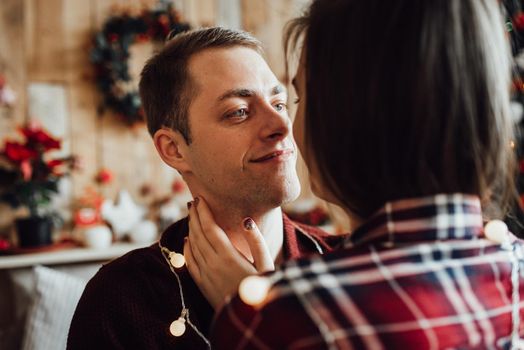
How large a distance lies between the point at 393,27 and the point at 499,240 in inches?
12.6

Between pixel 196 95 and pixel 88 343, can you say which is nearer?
pixel 88 343

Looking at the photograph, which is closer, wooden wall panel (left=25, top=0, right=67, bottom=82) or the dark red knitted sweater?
the dark red knitted sweater

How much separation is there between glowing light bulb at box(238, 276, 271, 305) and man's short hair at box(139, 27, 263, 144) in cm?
76

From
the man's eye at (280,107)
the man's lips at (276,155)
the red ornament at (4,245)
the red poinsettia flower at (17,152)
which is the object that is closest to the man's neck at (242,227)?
the man's lips at (276,155)

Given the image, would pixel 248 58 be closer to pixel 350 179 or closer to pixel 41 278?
pixel 350 179

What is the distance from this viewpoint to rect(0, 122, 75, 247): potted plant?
7.86 ft

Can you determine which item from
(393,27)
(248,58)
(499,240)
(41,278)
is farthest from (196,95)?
(41,278)

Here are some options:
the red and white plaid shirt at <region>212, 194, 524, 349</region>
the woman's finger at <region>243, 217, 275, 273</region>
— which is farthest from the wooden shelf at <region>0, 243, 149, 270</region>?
the red and white plaid shirt at <region>212, 194, 524, 349</region>

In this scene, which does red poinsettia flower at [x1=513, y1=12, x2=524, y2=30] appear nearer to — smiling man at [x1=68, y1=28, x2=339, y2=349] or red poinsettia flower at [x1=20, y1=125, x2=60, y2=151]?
smiling man at [x1=68, y1=28, x2=339, y2=349]

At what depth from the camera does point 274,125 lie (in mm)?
1257

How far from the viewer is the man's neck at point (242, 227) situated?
4.32 feet

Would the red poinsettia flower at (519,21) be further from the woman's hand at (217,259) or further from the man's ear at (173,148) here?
the woman's hand at (217,259)

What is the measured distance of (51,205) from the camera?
2711mm

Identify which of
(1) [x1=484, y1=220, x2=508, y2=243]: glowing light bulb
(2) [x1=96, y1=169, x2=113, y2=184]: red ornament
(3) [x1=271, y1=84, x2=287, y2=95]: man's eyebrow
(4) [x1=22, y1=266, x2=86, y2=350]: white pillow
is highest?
(3) [x1=271, y1=84, x2=287, y2=95]: man's eyebrow
